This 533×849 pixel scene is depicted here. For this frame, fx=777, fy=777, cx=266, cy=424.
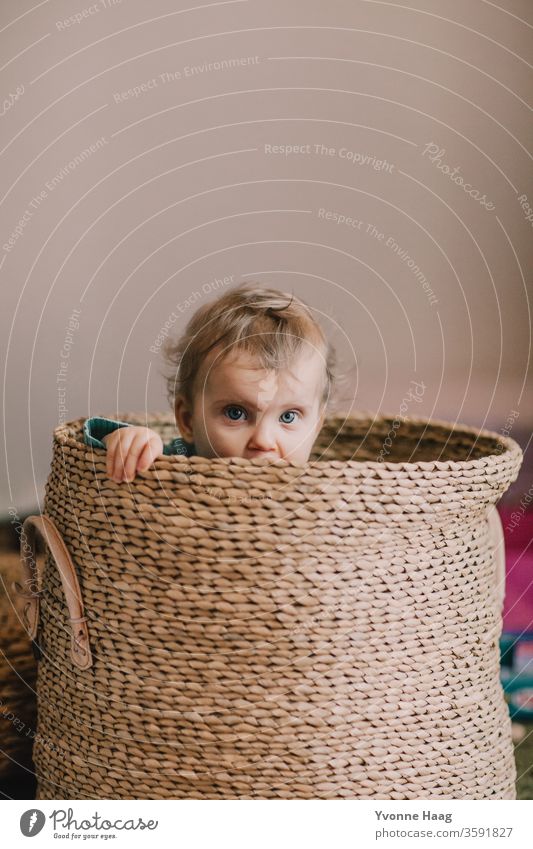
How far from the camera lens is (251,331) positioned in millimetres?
729

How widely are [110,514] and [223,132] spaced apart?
1.49 feet

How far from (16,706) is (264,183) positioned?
599 mm

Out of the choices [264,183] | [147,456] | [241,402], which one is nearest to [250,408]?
[241,402]

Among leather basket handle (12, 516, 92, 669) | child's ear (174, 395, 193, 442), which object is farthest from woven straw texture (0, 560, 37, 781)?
child's ear (174, 395, 193, 442)

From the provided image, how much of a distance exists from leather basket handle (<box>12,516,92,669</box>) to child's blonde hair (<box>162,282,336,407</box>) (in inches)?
7.8

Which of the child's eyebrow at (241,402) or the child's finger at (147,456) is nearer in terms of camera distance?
the child's finger at (147,456)

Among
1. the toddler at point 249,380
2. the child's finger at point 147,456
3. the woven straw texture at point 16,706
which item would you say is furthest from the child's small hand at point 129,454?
the woven straw texture at point 16,706

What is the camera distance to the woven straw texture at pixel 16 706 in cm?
76

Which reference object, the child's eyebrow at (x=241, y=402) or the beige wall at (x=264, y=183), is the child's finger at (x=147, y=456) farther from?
the beige wall at (x=264, y=183)

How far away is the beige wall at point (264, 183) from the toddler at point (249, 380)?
10 centimetres

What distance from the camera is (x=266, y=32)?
29.6 inches

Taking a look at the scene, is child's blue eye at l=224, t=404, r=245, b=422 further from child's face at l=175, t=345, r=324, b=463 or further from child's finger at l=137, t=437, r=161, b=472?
child's finger at l=137, t=437, r=161, b=472

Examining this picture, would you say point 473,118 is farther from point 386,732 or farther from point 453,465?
point 386,732
